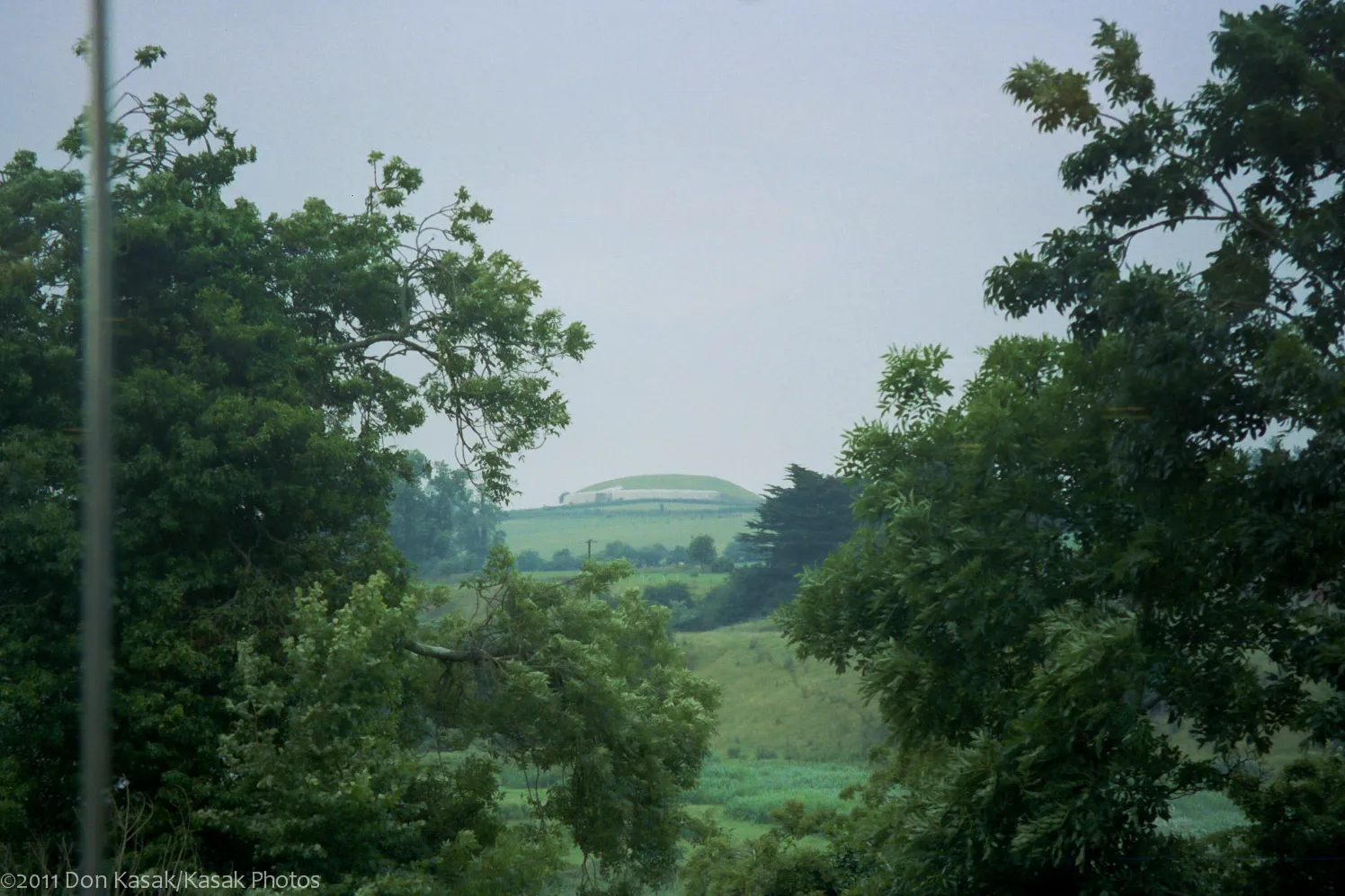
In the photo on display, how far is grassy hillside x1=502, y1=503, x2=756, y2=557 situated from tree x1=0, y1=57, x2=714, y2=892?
54852mm

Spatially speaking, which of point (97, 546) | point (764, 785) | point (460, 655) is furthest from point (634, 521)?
point (97, 546)

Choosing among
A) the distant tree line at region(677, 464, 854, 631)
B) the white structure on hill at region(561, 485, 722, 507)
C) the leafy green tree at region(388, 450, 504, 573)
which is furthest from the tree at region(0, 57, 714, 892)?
the white structure on hill at region(561, 485, 722, 507)

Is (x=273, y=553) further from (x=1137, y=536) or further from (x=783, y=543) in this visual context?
(x=783, y=543)

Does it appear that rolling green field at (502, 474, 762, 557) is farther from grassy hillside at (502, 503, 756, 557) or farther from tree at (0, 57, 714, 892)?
tree at (0, 57, 714, 892)

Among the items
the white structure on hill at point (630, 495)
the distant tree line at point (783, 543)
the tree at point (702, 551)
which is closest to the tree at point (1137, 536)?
the distant tree line at point (783, 543)

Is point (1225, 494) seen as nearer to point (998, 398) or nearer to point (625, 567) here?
point (998, 398)

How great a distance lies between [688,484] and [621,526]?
12270mm

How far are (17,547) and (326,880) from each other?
21.0 ft

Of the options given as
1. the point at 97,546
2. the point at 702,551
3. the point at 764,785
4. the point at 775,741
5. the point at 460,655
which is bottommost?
the point at 764,785

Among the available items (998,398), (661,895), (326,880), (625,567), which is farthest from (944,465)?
(661,895)

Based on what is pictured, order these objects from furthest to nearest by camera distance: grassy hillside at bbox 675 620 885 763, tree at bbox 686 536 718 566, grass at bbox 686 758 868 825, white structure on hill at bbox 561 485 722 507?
white structure on hill at bbox 561 485 722 507 < tree at bbox 686 536 718 566 < grassy hillside at bbox 675 620 885 763 < grass at bbox 686 758 868 825

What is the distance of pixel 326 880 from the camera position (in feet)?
53.1

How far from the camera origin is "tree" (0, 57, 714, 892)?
16.4m

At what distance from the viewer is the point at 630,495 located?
92875 mm
